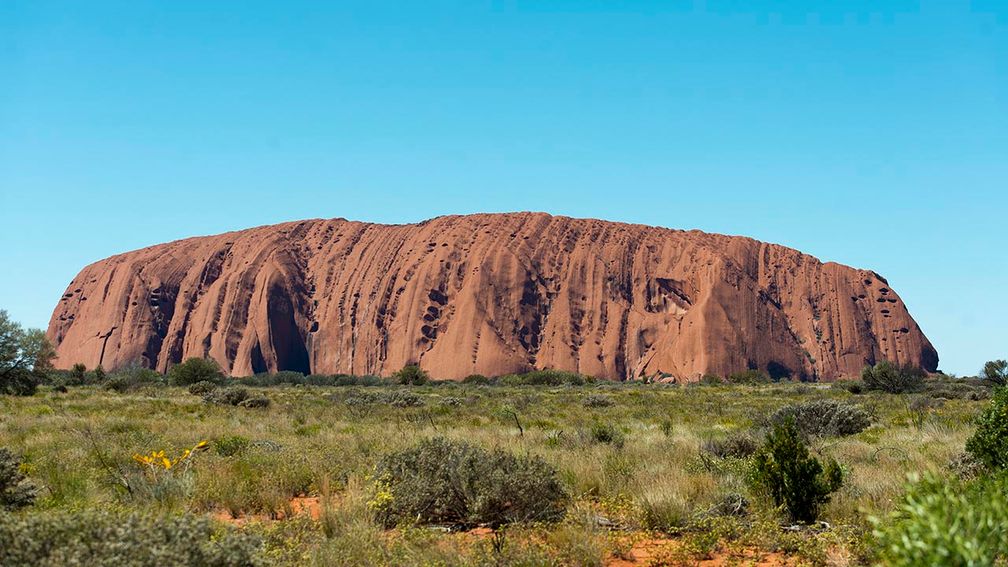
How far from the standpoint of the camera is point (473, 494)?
7.67 metres

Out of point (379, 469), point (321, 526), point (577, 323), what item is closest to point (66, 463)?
point (379, 469)

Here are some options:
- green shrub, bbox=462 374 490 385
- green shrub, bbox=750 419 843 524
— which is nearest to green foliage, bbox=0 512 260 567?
green shrub, bbox=750 419 843 524

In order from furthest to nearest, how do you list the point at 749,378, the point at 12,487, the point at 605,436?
the point at 749,378, the point at 605,436, the point at 12,487

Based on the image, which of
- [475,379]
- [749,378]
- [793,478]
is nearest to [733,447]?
[793,478]

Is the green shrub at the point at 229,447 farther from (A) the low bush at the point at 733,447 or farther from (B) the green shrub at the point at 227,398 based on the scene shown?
(B) the green shrub at the point at 227,398

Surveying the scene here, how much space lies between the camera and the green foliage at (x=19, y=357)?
3478 centimetres

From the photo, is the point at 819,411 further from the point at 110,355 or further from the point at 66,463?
the point at 110,355

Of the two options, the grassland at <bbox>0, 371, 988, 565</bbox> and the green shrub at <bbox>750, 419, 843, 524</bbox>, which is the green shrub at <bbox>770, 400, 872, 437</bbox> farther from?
the green shrub at <bbox>750, 419, 843, 524</bbox>

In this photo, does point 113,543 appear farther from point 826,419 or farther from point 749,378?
point 749,378

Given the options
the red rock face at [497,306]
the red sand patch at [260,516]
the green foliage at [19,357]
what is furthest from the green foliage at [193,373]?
the red sand patch at [260,516]

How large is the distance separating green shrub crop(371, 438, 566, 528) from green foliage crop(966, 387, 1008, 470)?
192 inches

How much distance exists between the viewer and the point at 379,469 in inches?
337

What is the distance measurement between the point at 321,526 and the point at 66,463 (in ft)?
20.3

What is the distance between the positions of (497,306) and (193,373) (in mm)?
49372
